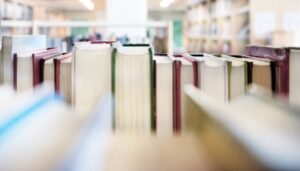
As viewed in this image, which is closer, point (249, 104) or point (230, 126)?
point (230, 126)

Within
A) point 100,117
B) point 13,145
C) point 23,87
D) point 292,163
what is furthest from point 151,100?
point 292,163

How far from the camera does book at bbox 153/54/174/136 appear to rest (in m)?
0.83

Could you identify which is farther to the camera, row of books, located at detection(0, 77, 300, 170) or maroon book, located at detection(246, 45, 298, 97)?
maroon book, located at detection(246, 45, 298, 97)

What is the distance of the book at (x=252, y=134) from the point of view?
0.31 metres

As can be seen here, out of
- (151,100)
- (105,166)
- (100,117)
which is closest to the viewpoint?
(105,166)

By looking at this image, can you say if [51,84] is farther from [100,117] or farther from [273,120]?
[273,120]

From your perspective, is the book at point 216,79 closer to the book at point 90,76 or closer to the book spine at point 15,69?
the book at point 90,76

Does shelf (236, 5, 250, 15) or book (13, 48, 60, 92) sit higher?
shelf (236, 5, 250, 15)

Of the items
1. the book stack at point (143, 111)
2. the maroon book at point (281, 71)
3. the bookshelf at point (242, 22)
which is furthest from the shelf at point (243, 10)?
the maroon book at point (281, 71)

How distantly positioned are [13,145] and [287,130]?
0.30 meters

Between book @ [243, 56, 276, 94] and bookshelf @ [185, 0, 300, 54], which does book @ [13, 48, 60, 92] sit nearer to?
book @ [243, 56, 276, 94]

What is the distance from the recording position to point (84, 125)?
1.74ft

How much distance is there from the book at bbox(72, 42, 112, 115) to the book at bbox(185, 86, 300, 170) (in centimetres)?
31

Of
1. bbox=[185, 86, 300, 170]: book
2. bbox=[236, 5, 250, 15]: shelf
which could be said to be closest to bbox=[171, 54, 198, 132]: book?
bbox=[185, 86, 300, 170]: book
